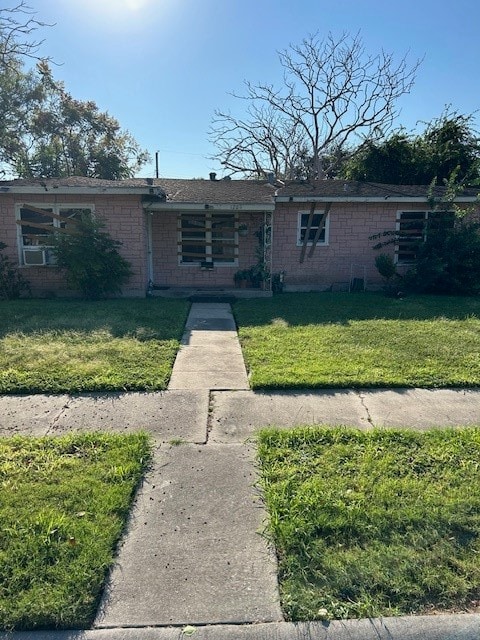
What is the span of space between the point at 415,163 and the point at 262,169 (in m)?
12.8

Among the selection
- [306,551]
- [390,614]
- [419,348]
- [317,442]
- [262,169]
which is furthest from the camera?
[262,169]

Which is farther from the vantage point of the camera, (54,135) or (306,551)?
(54,135)

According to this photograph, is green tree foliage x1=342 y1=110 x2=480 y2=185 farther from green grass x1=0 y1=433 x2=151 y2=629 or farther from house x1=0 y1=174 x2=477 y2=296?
green grass x1=0 y1=433 x2=151 y2=629

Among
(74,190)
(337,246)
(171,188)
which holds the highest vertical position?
(171,188)

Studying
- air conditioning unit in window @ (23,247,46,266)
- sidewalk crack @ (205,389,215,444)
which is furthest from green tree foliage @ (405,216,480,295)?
air conditioning unit in window @ (23,247,46,266)

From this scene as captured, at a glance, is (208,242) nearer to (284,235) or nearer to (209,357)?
(284,235)

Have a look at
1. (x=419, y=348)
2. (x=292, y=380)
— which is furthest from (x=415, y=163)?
(x=292, y=380)

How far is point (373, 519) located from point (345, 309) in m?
7.42

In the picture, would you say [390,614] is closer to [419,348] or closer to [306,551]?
[306,551]

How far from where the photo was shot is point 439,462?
11.4 feet

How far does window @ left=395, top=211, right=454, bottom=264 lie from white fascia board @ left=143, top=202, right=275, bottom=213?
4.21 m

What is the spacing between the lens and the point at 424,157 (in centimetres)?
1850

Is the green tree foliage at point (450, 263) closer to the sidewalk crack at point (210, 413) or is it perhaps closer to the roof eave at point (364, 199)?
the roof eave at point (364, 199)

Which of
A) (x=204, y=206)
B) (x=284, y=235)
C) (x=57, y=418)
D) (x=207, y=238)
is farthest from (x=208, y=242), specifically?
(x=57, y=418)
